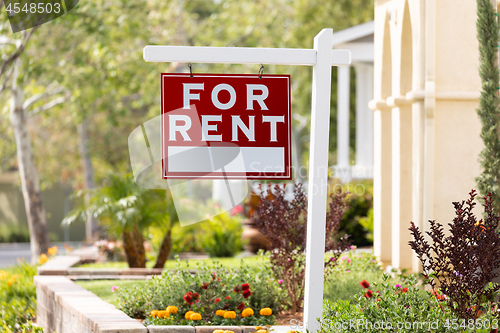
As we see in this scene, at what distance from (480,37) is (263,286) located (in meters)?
3.47

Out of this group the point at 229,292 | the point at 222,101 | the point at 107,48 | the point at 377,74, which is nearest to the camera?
the point at 222,101

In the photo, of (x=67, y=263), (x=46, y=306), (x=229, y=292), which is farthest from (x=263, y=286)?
(x=67, y=263)

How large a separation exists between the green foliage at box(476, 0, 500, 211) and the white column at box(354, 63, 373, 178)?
914cm

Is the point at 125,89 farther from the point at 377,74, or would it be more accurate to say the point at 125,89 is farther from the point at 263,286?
the point at 263,286

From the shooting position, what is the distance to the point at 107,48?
12531 millimetres

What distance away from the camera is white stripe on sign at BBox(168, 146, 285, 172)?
4.47 m

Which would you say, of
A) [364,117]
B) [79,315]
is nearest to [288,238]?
[79,315]

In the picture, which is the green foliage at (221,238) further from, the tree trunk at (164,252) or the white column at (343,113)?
the white column at (343,113)

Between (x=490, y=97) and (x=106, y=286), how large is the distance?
5168mm

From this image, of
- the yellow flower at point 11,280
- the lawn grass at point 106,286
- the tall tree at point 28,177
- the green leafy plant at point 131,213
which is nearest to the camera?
the lawn grass at point 106,286

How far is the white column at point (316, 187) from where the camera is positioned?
432cm

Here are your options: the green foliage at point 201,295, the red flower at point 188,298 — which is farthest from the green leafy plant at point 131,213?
the red flower at point 188,298

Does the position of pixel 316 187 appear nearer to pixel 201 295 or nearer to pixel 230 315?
pixel 230 315

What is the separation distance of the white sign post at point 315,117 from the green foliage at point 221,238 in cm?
664
